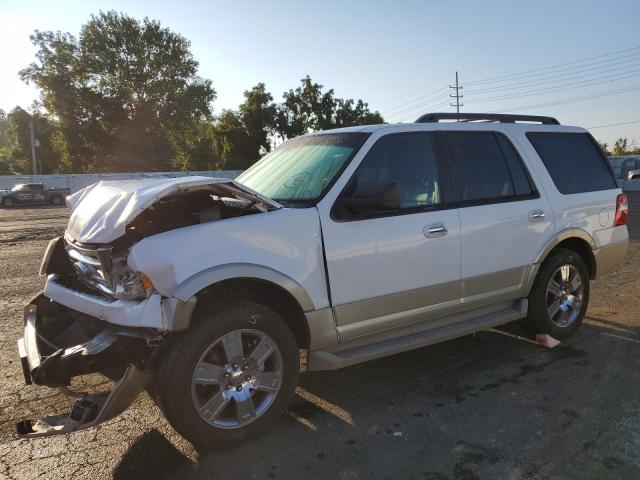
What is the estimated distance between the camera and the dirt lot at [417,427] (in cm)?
287

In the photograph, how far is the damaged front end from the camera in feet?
9.04

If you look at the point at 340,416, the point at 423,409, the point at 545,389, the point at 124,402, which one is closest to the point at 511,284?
the point at 545,389

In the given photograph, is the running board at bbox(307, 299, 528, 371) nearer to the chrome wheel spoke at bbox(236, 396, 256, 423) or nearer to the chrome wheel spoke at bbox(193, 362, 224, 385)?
the chrome wheel spoke at bbox(236, 396, 256, 423)

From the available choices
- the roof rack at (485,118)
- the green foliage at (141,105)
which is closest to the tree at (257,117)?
the green foliage at (141,105)

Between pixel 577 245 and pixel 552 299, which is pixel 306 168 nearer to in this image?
pixel 552 299

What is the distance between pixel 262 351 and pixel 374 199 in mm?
1222

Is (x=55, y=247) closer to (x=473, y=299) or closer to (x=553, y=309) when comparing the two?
(x=473, y=299)

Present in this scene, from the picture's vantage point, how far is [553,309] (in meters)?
4.85

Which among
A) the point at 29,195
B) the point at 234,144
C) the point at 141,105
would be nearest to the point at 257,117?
the point at 234,144

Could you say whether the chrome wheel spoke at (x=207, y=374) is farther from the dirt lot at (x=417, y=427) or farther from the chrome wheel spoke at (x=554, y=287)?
the chrome wheel spoke at (x=554, y=287)

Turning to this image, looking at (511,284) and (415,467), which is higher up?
(511,284)

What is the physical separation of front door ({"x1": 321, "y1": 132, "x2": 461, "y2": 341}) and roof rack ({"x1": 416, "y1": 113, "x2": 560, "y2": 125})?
0.38 m

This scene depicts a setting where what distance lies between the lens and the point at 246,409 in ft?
10.3

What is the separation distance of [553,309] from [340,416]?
8.37ft
